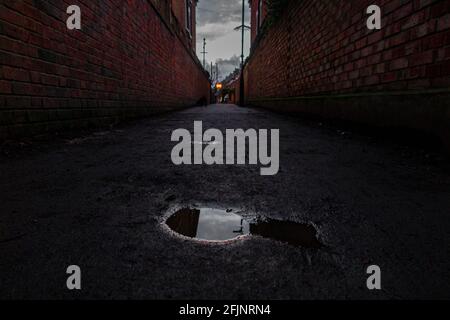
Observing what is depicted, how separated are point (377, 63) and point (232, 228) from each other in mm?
3163

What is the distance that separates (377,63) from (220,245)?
3295mm

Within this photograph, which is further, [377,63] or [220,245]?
[377,63]

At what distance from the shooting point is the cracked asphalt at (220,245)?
27.5 inches

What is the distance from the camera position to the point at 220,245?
0.90 m

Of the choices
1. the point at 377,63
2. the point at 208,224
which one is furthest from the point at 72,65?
the point at 377,63

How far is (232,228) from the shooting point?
1036mm

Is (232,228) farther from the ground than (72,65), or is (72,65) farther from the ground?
(72,65)

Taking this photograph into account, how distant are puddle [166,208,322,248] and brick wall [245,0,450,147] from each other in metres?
2.00

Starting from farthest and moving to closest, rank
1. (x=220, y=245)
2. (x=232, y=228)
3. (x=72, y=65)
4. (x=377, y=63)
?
(x=72, y=65) < (x=377, y=63) < (x=232, y=228) < (x=220, y=245)

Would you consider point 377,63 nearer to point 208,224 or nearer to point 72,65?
point 208,224

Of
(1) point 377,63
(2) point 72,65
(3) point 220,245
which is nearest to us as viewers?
(3) point 220,245

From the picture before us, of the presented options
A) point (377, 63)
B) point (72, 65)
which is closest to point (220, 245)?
point (377, 63)

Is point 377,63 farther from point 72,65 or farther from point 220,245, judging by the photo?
point 72,65
